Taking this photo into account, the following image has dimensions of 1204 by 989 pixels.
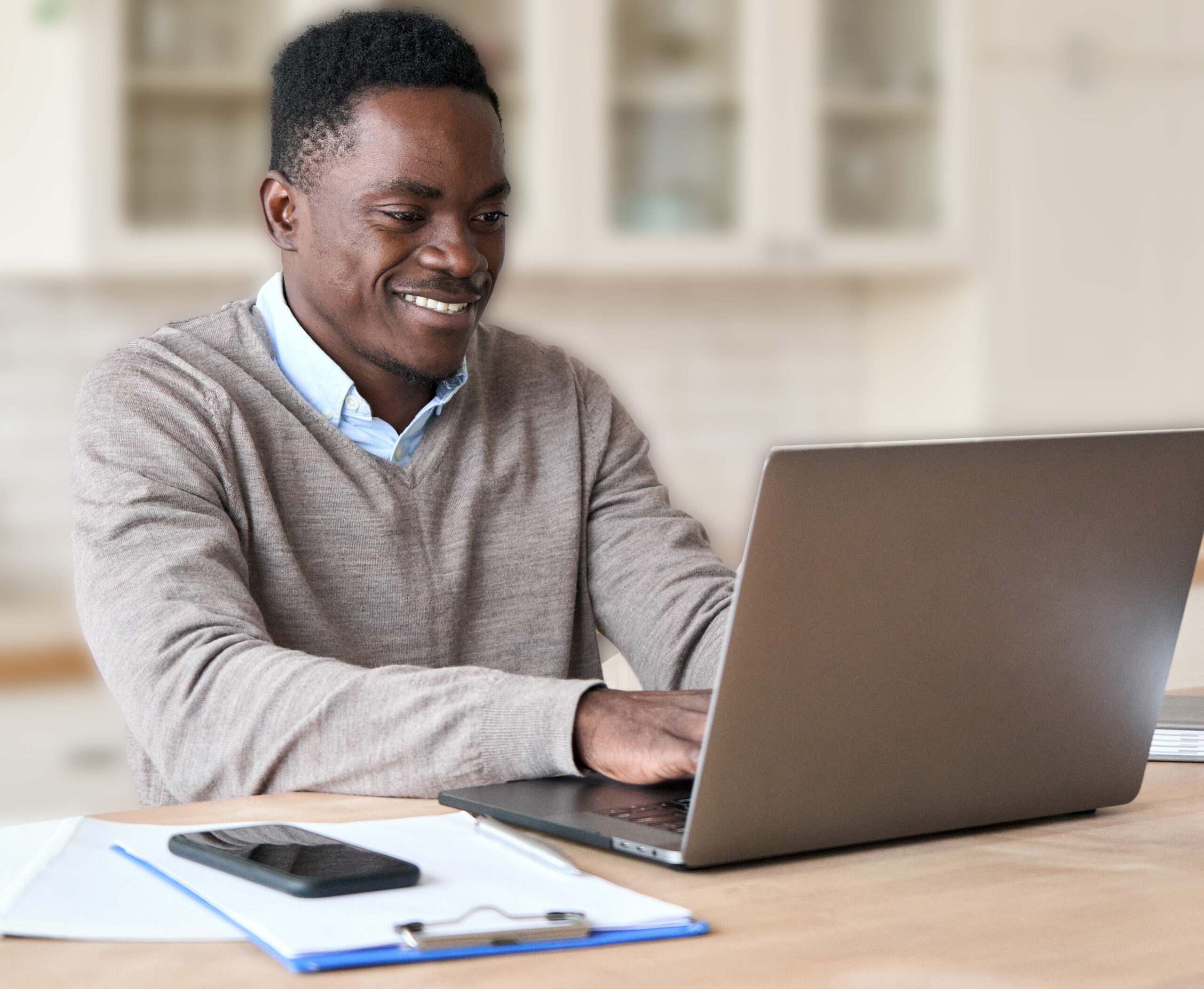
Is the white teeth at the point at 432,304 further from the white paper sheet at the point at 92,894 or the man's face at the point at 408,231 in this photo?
the white paper sheet at the point at 92,894

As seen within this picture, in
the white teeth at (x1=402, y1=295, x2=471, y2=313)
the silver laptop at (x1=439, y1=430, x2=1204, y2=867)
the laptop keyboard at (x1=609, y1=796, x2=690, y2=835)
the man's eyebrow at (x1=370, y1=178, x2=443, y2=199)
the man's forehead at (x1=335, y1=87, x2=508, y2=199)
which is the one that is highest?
the man's forehead at (x1=335, y1=87, x2=508, y2=199)

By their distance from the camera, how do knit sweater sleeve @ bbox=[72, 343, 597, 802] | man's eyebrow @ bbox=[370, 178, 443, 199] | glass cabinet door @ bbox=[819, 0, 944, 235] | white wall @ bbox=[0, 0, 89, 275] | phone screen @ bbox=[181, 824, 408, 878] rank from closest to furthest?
1. phone screen @ bbox=[181, 824, 408, 878]
2. knit sweater sleeve @ bbox=[72, 343, 597, 802]
3. man's eyebrow @ bbox=[370, 178, 443, 199]
4. white wall @ bbox=[0, 0, 89, 275]
5. glass cabinet door @ bbox=[819, 0, 944, 235]

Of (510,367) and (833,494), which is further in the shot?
(510,367)

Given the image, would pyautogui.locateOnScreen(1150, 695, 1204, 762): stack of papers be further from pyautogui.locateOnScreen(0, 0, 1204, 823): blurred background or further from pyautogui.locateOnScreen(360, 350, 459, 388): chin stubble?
pyautogui.locateOnScreen(0, 0, 1204, 823): blurred background

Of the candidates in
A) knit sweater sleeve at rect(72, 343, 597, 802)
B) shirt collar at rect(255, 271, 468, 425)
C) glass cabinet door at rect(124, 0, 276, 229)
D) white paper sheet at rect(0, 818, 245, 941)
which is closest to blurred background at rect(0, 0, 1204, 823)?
glass cabinet door at rect(124, 0, 276, 229)

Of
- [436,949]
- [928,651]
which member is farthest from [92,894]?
[928,651]

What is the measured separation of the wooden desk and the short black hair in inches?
30.9

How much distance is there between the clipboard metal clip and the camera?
75cm

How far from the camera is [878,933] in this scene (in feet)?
2.63

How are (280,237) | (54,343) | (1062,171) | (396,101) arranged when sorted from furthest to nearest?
(1062,171) < (54,343) < (280,237) < (396,101)

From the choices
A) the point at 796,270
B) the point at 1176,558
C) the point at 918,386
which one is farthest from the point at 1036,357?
the point at 1176,558

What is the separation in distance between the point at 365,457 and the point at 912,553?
801mm

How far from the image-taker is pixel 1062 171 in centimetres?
376

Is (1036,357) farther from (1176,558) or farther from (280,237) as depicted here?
(1176,558)
